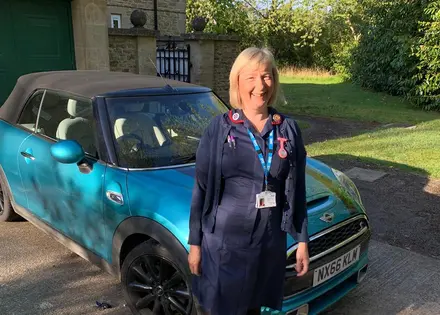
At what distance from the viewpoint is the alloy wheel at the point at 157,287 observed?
2596 mm

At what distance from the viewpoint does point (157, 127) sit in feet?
11.2

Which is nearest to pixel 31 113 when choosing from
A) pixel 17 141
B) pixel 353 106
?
pixel 17 141

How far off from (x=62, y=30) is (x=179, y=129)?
24.5ft

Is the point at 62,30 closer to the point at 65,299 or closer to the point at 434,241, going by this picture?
the point at 65,299

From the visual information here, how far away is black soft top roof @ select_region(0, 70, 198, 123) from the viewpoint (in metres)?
3.55

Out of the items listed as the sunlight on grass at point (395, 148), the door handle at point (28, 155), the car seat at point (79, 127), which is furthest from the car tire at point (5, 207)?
the sunlight on grass at point (395, 148)

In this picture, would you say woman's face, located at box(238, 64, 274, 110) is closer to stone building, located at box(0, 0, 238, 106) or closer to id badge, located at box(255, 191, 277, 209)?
id badge, located at box(255, 191, 277, 209)

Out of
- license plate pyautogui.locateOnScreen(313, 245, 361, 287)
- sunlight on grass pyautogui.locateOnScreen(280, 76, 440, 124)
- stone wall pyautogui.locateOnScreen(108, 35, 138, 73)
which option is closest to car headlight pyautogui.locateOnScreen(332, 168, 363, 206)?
license plate pyautogui.locateOnScreen(313, 245, 361, 287)

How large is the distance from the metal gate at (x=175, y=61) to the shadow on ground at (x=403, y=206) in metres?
5.79

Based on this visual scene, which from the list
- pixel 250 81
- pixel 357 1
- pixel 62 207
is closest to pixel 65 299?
pixel 62 207

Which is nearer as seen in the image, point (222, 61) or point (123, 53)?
point (123, 53)

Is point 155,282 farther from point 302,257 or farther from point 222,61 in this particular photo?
point 222,61

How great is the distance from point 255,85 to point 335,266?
1.48 metres

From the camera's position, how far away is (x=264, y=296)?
2129 mm
